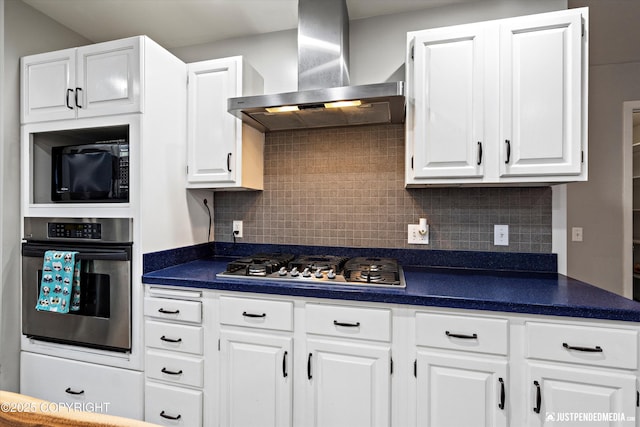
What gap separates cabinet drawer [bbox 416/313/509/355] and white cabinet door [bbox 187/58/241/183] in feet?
4.43

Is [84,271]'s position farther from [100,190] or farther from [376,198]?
[376,198]

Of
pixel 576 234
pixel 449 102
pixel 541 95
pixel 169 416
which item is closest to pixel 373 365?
pixel 169 416

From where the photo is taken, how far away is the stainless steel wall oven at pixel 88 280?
5.67 feet

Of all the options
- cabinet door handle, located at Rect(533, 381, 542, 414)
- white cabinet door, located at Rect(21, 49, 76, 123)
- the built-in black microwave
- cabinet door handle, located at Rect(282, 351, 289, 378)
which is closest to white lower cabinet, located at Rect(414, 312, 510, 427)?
cabinet door handle, located at Rect(533, 381, 542, 414)

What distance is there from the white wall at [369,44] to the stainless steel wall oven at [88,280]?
1.38m

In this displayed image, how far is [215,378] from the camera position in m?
1.64

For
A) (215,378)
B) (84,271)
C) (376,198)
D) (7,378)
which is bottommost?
(7,378)

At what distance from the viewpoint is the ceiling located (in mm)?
1953

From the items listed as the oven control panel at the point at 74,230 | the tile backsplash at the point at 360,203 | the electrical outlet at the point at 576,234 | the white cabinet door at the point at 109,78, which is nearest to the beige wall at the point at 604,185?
the electrical outlet at the point at 576,234

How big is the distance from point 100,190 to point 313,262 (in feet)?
4.14

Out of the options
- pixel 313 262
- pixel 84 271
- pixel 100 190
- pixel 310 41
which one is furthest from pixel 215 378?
pixel 310 41

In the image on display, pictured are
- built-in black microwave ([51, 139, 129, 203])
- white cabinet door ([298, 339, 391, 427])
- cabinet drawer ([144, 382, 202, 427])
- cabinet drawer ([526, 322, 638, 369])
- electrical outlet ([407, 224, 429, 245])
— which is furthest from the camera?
electrical outlet ([407, 224, 429, 245])

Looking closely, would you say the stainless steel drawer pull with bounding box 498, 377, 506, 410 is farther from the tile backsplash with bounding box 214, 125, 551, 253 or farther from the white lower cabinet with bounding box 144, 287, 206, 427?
the white lower cabinet with bounding box 144, 287, 206, 427

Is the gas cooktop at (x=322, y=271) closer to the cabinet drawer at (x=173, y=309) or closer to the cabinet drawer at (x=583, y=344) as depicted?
the cabinet drawer at (x=173, y=309)
